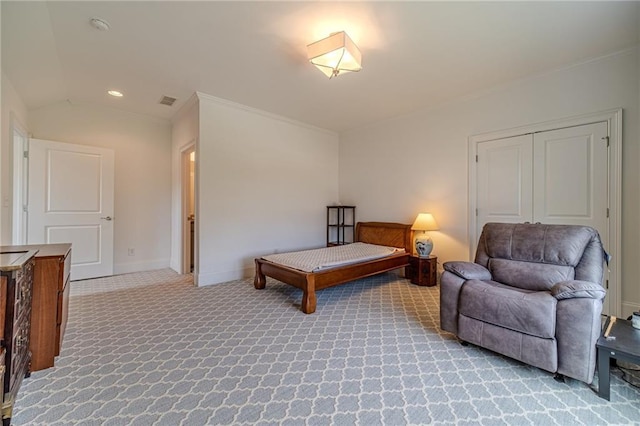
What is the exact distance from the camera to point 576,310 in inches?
65.6

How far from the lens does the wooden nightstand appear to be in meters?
3.81

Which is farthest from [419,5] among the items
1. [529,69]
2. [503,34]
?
[529,69]

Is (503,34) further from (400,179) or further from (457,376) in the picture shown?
(457,376)

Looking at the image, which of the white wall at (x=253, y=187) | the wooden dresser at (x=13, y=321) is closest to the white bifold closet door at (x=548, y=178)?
the white wall at (x=253, y=187)

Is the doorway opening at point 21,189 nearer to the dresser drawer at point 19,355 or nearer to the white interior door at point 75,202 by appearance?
the white interior door at point 75,202

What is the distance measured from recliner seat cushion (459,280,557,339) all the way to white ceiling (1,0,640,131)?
2.14 meters

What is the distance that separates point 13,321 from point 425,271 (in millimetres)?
3874

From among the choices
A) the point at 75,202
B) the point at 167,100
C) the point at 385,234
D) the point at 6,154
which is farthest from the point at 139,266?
the point at 385,234

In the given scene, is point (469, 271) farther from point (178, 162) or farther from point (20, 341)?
point (178, 162)

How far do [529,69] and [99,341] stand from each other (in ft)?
16.1

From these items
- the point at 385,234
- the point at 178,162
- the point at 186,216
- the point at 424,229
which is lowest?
the point at 385,234

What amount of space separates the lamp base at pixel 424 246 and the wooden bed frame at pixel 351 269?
0.25 m

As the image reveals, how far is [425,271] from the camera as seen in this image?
3.83 m

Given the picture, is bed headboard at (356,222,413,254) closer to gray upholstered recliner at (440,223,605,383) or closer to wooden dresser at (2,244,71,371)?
gray upholstered recliner at (440,223,605,383)
